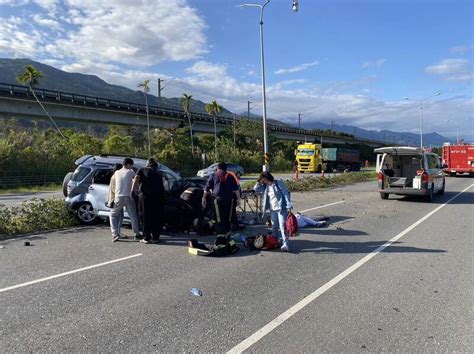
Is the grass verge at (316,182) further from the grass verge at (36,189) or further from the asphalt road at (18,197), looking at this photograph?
the grass verge at (36,189)

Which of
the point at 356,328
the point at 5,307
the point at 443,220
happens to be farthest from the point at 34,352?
the point at 443,220

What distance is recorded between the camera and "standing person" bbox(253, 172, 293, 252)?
820 cm

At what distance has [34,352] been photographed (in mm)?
3957

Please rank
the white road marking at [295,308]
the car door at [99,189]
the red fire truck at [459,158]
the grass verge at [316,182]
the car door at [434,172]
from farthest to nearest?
the red fire truck at [459,158], the grass verge at [316,182], the car door at [434,172], the car door at [99,189], the white road marking at [295,308]

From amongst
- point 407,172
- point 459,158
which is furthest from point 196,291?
point 459,158

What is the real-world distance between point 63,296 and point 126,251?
2712mm

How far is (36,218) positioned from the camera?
10891 mm

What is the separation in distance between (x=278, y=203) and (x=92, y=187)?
204 inches

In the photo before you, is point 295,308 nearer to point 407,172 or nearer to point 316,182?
point 407,172

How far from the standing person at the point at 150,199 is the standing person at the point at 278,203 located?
223cm

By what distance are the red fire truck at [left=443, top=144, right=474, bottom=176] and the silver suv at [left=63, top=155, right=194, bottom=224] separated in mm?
31851

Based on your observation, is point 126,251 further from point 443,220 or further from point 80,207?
point 443,220

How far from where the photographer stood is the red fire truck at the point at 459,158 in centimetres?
3578

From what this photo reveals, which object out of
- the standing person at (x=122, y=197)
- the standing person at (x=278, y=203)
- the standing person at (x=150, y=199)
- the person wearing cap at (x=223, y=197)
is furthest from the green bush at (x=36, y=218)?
the standing person at (x=278, y=203)
